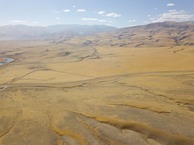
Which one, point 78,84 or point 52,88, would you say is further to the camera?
point 78,84

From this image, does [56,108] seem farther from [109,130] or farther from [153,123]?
[153,123]

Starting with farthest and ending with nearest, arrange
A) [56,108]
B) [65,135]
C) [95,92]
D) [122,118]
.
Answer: [95,92] → [56,108] → [122,118] → [65,135]

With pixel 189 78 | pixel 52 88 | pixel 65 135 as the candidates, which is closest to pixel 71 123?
pixel 65 135

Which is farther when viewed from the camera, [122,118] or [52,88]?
[52,88]

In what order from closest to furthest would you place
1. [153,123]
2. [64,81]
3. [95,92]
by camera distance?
[153,123] < [95,92] < [64,81]

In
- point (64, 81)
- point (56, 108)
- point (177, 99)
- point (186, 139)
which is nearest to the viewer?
point (186, 139)

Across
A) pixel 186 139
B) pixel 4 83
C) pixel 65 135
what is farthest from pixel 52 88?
pixel 186 139

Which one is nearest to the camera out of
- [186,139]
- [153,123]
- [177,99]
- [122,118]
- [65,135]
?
[186,139]

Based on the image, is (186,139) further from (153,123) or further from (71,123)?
(71,123)

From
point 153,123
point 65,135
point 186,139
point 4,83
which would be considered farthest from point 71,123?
point 4,83

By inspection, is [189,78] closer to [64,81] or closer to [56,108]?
[64,81]
